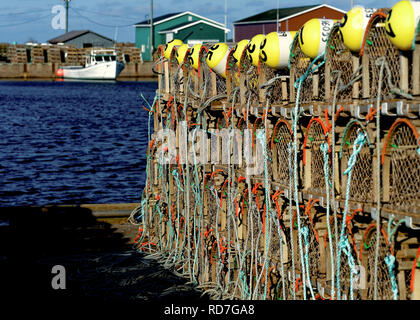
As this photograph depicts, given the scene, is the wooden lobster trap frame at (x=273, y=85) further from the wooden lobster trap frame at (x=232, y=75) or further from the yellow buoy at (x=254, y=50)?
the wooden lobster trap frame at (x=232, y=75)

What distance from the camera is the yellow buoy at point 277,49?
25.7 feet

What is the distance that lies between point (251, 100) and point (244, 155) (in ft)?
2.37

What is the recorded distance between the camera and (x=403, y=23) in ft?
18.1

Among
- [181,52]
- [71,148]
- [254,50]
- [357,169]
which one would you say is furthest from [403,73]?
[71,148]

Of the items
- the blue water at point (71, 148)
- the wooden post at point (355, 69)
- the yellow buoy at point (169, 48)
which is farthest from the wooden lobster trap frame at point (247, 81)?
the blue water at point (71, 148)

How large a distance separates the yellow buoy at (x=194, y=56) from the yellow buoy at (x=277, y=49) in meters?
2.60

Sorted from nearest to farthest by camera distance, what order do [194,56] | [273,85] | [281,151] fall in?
[281,151]
[273,85]
[194,56]

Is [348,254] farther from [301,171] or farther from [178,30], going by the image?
[178,30]

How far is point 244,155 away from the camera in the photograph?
358 inches

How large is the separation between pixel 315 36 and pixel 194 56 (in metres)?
3.83

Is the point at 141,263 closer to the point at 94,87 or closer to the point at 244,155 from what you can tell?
the point at 244,155

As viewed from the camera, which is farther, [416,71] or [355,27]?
[355,27]

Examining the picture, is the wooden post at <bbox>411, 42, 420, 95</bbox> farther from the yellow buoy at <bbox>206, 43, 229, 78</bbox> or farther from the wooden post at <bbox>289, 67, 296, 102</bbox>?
the yellow buoy at <bbox>206, 43, 229, 78</bbox>

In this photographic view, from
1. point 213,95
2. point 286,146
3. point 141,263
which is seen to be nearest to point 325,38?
point 286,146
